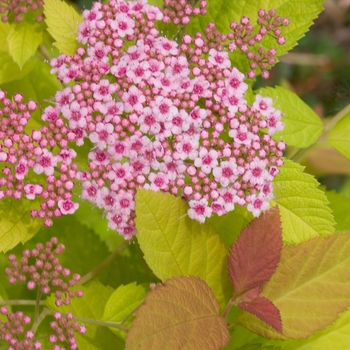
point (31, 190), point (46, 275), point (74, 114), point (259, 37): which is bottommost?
point (46, 275)

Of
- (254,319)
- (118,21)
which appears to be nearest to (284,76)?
(118,21)

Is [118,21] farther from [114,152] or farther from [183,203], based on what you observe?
[183,203]

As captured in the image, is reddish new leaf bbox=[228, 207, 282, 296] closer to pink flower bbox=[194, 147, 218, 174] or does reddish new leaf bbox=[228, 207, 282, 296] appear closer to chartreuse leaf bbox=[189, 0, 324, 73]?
pink flower bbox=[194, 147, 218, 174]

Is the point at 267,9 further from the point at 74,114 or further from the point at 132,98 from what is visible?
the point at 74,114

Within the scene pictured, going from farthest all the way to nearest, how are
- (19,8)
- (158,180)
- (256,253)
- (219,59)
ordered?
(19,8) < (219,59) < (158,180) < (256,253)

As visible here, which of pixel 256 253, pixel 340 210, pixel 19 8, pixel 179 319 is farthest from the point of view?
pixel 340 210

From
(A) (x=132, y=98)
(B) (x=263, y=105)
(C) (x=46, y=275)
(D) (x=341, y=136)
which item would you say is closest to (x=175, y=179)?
(A) (x=132, y=98)

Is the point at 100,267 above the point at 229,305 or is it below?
below

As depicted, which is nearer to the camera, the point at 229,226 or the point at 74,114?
the point at 74,114
